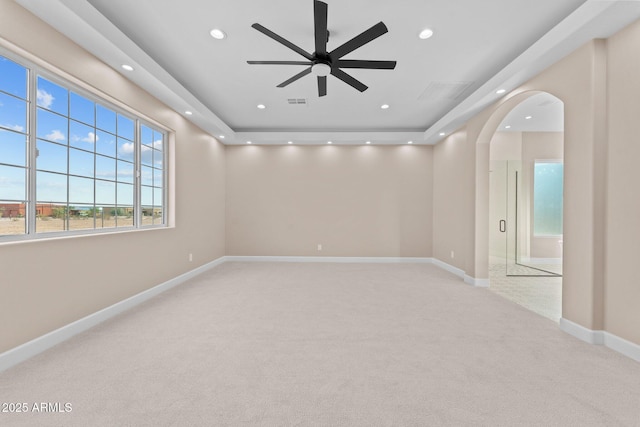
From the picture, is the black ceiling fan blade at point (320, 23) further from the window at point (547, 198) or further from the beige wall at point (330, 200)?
the window at point (547, 198)

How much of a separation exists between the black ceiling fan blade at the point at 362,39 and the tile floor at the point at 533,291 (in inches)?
140

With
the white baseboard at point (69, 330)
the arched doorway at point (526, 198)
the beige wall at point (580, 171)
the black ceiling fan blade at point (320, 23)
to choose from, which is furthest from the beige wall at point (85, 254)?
the arched doorway at point (526, 198)

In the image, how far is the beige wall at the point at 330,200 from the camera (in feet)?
20.0

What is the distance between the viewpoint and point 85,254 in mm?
2613

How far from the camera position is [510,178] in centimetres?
573

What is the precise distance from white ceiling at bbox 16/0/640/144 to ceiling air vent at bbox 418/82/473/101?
16mm

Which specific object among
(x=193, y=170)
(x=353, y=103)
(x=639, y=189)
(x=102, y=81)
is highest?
(x=353, y=103)

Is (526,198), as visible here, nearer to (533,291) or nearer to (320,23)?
(533,291)

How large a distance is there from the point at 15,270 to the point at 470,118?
19.3 feet

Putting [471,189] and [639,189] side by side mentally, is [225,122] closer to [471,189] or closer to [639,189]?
[471,189]

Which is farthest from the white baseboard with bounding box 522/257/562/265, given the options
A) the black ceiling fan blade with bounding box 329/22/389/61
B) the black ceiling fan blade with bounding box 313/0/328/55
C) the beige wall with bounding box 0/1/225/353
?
the beige wall with bounding box 0/1/225/353

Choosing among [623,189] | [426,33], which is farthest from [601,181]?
[426,33]

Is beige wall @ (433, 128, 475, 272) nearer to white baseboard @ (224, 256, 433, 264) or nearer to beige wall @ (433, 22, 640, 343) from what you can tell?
white baseboard @ (224, 256, 433, 264)

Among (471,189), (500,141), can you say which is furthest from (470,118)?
(500,141)
